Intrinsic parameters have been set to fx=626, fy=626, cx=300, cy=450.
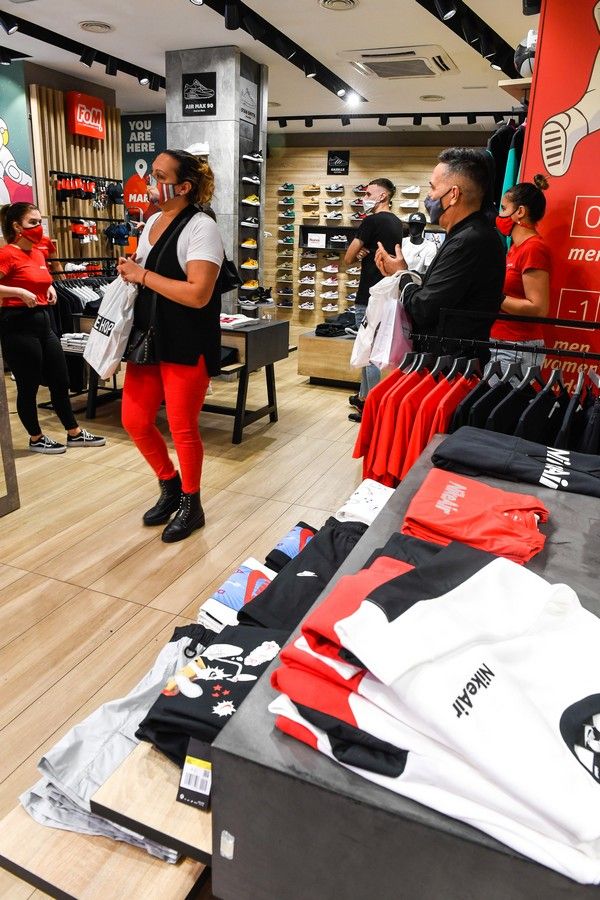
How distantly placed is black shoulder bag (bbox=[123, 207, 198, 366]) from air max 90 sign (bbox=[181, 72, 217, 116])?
444 cm

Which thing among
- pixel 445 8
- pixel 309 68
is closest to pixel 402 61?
pixel 309 68

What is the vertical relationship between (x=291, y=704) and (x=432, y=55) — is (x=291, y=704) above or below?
below

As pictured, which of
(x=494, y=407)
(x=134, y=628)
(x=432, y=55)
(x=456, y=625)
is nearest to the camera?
(x=456, y=625)

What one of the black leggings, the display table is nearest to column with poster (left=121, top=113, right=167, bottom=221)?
the black leggings

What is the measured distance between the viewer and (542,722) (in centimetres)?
78

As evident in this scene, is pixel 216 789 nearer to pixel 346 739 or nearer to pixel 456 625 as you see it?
pixel 346 739

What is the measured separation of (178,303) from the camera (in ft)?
8.77

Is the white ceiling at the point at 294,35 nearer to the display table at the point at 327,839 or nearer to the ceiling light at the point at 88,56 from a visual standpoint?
the ceiling light at the point at 88,56

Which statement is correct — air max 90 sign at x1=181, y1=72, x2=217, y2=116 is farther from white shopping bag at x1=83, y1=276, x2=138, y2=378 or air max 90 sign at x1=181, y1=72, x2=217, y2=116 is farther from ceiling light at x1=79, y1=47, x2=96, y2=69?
white shopping bag at x1=83, y1=276, x2=138, y2=378

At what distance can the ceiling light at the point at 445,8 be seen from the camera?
4773 millimetres

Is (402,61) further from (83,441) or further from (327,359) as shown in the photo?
(83,441)

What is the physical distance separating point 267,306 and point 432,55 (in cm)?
301

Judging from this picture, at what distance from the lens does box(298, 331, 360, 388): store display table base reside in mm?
6330

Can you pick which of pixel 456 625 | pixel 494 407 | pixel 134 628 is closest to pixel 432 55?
pixel 494 407
